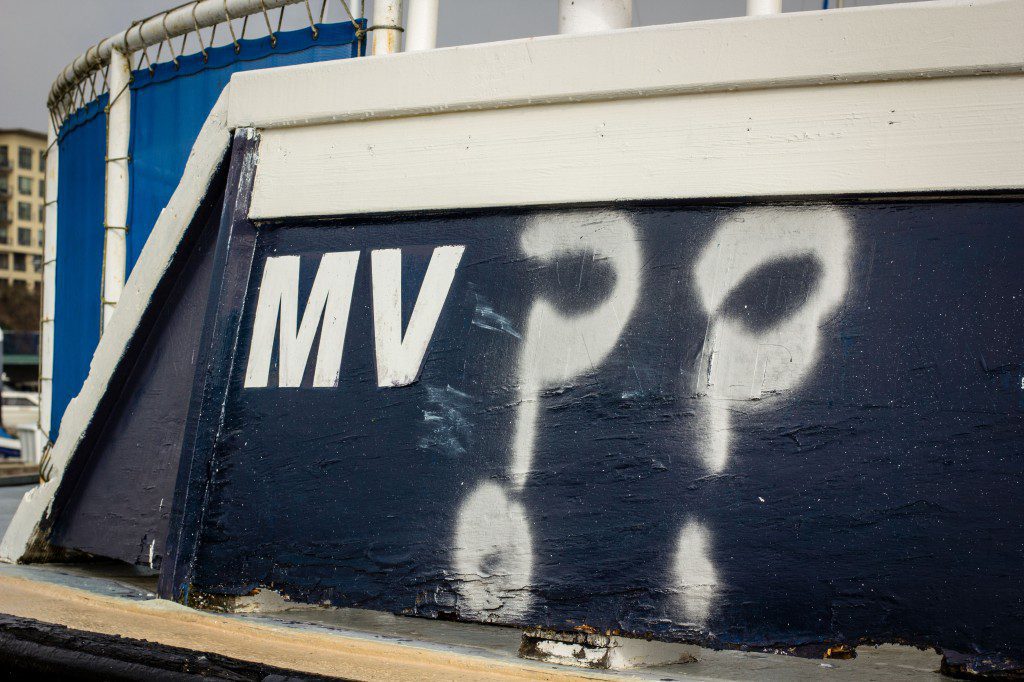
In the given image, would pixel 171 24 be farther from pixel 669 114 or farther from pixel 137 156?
pixel 669 114

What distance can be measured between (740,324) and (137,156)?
447 cm

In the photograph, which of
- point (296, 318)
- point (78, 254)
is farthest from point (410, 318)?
point (78, 254)

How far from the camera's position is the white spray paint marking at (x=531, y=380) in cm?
191

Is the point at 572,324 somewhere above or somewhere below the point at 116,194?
below

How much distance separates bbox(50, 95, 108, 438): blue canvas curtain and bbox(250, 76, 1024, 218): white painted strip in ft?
12.8

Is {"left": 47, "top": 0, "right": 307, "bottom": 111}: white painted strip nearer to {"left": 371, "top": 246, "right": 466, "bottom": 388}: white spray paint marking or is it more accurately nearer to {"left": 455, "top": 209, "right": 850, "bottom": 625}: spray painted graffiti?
{"left": 371, "top": 246, "right": 466, "bottom": 388}: white spray paint marking

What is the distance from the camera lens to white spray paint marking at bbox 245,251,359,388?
2.19 m

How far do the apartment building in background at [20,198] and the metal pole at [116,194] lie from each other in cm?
8099

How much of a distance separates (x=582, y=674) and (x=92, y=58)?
18.2ft

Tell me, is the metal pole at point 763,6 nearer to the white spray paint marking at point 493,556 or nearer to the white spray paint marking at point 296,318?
the white spray paint marking at point 296,318

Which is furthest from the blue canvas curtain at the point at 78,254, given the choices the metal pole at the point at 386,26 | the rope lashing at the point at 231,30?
the metal pole at the point at 386,26

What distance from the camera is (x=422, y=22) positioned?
2.72m

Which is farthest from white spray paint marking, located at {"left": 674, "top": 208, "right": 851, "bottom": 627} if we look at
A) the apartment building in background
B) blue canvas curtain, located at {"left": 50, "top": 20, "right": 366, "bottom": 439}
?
the apartment building in background

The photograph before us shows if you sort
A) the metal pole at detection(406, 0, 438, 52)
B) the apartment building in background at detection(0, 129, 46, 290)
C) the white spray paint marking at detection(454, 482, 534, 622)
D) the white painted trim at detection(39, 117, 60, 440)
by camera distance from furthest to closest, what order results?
the apartment building in background at detection(0, 129, 46, 290) → the white painted trim at detection(39, 117, 60, 440) → the metal pole at detection(406, 0, 438, 52) → the white spray paint marking at detection(454, 482, 534, 622)
